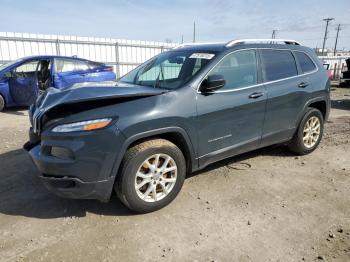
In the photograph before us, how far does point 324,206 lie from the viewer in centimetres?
351

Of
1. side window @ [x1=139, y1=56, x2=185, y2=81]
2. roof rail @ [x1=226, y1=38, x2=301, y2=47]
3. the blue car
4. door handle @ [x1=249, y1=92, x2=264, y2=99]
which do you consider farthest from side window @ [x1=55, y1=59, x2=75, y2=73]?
door handle @ [x1=249, y1=92, x2=264, y2=99]

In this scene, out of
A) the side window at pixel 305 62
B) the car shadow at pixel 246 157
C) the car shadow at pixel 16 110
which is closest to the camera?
the car shadow at pixel 246 157

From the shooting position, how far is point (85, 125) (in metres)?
2.92

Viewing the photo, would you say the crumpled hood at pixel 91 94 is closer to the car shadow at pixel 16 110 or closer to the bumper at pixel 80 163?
the bumper at pixel 80 163

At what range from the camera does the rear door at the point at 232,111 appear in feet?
11.8

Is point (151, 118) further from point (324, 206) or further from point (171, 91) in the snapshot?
point (324, 206)

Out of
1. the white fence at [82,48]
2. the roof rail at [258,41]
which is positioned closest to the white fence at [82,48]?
the white fence at [82,48]

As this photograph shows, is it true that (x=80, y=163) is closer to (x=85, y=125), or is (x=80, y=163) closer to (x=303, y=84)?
(x=85, y=125)

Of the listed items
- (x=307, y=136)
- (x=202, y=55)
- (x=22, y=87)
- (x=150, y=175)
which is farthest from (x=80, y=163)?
(x=22, y=87)

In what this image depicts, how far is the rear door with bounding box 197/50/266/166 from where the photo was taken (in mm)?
3600

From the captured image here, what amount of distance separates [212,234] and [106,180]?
1131 mm

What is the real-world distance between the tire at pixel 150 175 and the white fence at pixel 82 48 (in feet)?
38.3

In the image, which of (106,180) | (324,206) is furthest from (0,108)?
(324,206)

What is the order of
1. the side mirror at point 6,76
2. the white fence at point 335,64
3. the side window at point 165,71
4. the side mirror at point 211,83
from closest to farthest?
the side mirror at point 211,83
the side window at point 165,71
the side mirror at point 6,76
the white fence at point 335,64
